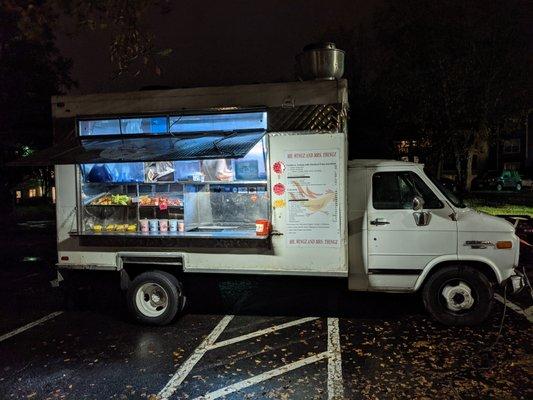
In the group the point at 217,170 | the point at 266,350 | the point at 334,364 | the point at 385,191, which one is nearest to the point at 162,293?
the point at 266,350

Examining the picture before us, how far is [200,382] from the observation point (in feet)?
16.5

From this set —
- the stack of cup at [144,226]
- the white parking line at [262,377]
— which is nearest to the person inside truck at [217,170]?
the stack of cup at [144,226]

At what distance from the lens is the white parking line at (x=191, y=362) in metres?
4.87

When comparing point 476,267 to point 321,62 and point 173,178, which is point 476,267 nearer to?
point 321,62

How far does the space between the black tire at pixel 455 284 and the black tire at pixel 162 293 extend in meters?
3.33

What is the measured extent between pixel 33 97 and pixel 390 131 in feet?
60.2

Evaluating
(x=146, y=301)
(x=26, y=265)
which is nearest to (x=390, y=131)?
(x=26, y=265)

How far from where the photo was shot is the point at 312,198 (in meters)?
6.25

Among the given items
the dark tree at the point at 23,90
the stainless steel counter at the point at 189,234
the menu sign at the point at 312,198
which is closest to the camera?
the menu sign at the point at 312,198

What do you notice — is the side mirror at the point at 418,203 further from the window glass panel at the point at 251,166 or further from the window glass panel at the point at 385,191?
the window glass panel at the point at 251,166

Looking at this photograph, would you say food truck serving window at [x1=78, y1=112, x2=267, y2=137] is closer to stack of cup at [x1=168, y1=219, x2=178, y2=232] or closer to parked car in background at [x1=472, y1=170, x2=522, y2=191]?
stack of cup at [x1=168, y1=219, x2=178, y2=232]

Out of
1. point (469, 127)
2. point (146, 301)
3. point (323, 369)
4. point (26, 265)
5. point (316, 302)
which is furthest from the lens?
point (469, 127)

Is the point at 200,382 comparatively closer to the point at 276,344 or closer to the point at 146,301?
the point at 276,344

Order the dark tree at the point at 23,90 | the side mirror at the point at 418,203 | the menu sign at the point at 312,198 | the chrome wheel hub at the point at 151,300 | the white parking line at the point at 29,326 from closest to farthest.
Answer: the side mirror at the point at 418,203
the menu sign at the point at 312,198
the white parking line at the point at 29,326
the chrome wheel hub at the point at 151,300
the dark tree at the point at 23,90
